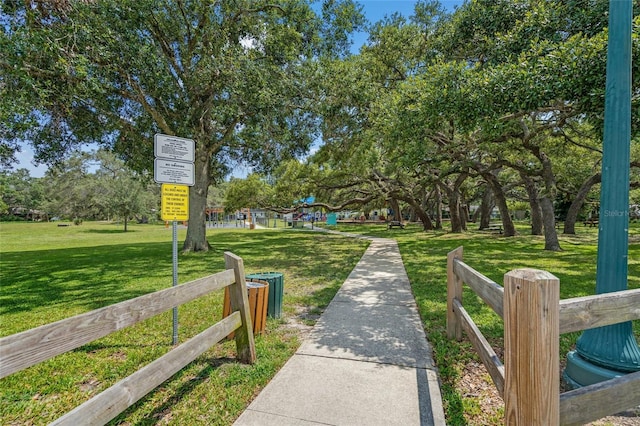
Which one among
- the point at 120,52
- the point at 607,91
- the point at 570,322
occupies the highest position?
the point at 120,52

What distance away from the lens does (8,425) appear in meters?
2.45

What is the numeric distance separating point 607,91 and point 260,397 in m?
4.02

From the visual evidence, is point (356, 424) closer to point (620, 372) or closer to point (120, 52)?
point (620, 372)

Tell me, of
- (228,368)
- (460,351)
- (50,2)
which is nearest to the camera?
(228,368)

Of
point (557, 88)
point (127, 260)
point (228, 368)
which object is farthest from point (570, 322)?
point (127, 260)

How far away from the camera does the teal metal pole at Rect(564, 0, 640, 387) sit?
2631mm

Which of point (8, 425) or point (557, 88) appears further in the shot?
point (557, 88)

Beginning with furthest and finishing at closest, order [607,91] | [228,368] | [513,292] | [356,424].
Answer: [228,368] < [607,91] < [356,424] < [513,292]

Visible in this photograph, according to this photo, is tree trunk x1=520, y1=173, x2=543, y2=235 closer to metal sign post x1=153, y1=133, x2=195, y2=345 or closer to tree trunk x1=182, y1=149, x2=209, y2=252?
tree trunk x1=182, y1=149, x2=209, y2=252

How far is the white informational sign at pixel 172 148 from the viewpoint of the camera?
11.5 ft

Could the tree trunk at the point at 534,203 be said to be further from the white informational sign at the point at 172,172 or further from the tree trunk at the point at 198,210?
the white informational sign at the point at 172,172

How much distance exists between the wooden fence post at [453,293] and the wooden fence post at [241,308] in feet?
7.65

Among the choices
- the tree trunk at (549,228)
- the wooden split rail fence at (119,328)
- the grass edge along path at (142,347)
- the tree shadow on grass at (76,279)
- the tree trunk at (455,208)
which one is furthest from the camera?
the tree trunk at (455,208)

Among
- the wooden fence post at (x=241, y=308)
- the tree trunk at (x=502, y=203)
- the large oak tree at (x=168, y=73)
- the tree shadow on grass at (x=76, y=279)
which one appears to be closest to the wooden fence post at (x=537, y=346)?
the wooden fence post at (x=241, y=308)
